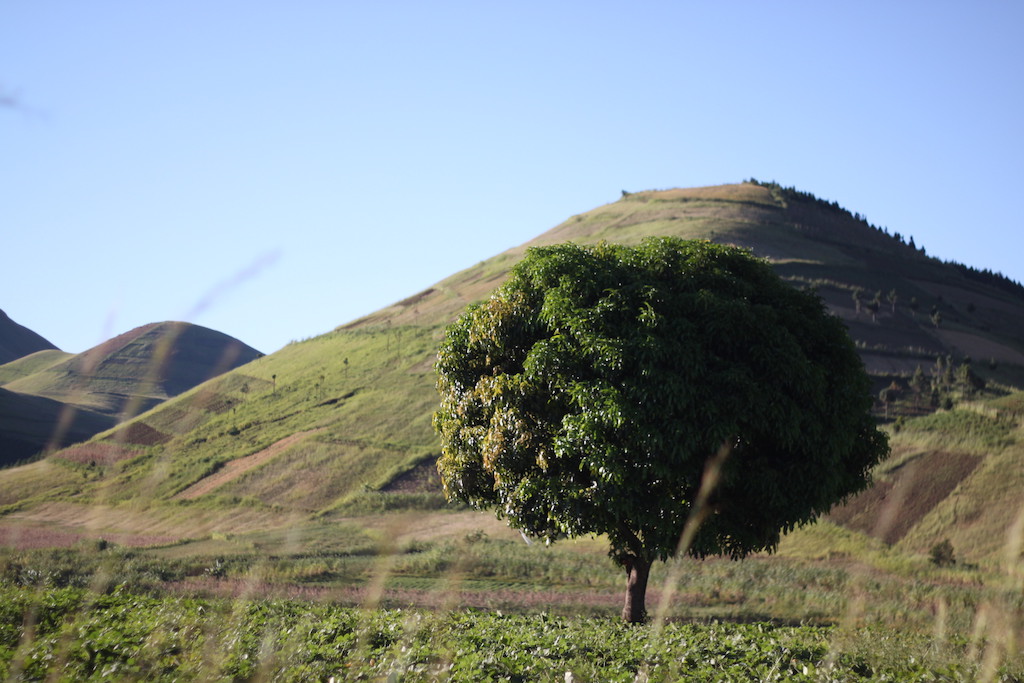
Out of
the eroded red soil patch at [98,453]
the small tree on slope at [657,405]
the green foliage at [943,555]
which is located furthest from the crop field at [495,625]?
the eroded red soil patch at [98,453]

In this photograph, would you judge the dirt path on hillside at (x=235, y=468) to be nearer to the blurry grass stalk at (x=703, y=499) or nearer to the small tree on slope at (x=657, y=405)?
the small tree on slope at (x=657, y=405)

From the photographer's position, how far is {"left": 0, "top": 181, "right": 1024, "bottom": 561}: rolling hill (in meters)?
42.7

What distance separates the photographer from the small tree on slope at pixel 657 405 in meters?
17.0

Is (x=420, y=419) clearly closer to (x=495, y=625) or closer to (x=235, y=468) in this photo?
(x=235, y=468)

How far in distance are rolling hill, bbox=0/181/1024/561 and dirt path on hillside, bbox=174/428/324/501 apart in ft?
0.78

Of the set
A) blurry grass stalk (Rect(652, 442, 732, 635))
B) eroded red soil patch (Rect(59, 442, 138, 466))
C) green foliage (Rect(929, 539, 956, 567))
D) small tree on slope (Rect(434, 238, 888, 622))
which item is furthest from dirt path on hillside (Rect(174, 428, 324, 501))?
blurry grass stalk (Rect(652, 442, 732, 635))

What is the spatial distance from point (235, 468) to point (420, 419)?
16.1 metres

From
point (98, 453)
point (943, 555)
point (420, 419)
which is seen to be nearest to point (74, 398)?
point (98, 453)

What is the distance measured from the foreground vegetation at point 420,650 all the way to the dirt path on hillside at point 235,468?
49.7m

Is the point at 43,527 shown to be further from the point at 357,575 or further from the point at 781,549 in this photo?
the point at 781,549

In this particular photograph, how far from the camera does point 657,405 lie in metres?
16.9

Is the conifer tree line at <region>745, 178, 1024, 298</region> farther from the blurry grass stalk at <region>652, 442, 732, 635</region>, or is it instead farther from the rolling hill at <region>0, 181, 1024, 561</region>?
the blurry grass stalk at <region>652, 442, 732, 635</region>

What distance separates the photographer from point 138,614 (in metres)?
14.9

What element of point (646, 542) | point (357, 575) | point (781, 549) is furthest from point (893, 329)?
point (646, 542)
